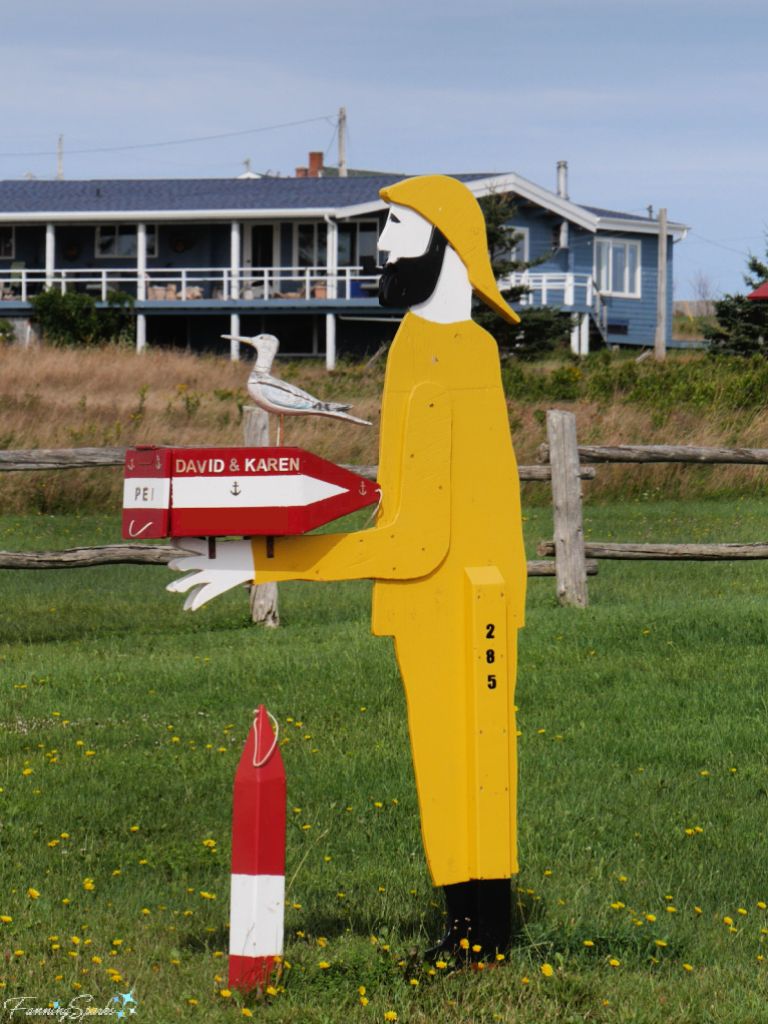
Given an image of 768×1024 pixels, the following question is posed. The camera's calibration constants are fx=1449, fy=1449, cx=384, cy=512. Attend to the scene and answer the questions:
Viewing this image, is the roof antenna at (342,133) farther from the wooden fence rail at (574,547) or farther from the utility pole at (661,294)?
the wooden fence rail at (574,547)

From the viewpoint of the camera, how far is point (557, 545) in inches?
464

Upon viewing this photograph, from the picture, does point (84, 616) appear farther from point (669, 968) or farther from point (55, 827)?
point (669, 968)

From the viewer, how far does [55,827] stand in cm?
631

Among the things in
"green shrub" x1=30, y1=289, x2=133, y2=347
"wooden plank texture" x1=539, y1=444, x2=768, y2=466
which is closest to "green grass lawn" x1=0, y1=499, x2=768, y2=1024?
"wooden plank texture" x1=539, y1=444, x2=768, y2=466

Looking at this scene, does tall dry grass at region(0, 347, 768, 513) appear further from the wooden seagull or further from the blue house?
the wooden seagull

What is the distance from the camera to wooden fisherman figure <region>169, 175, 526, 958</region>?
4680mm

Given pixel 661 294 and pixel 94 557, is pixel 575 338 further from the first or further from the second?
pixel 94 557

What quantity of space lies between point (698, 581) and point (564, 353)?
2239 centimetres

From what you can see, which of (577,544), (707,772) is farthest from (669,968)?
(577,544)

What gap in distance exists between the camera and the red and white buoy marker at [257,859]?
4.39 metres

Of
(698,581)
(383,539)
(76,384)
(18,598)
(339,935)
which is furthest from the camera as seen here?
(76,384)

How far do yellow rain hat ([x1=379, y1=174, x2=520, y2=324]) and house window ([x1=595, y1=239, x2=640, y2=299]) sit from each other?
38504 mm

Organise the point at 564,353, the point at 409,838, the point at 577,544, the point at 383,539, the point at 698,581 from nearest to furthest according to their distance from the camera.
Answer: the point at 383,539
the point at 409,838
the point at 577,544
the point at 698,581
the point at 564,353

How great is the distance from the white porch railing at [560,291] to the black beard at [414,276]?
31.5 metres
